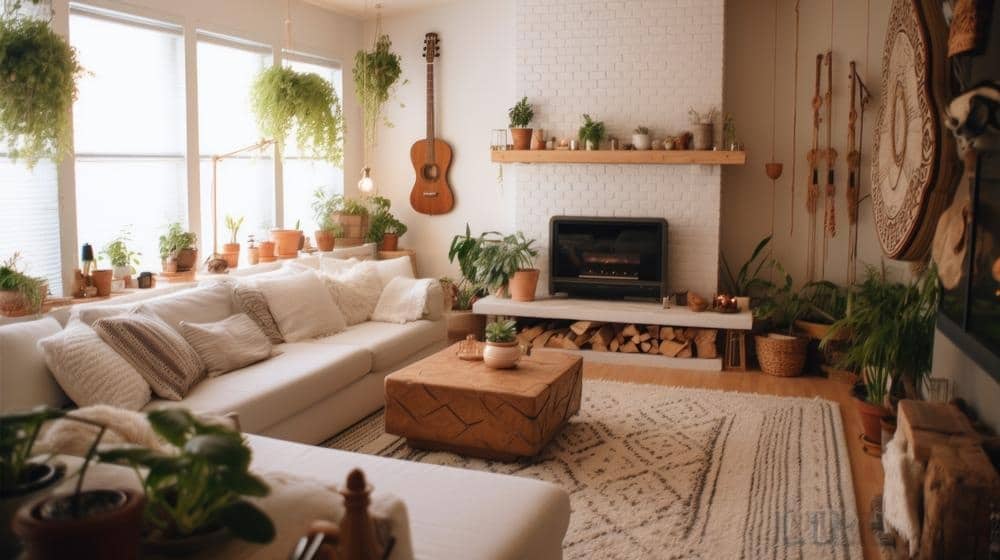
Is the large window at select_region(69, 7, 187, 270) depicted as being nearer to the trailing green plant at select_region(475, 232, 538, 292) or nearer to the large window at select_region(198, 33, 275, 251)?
the large window at select_region(198, 33, 275, 251)

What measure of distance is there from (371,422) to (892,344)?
2.77 metres

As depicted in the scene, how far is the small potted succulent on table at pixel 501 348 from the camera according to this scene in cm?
438

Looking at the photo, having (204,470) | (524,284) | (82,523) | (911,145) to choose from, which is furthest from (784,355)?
(82,523)

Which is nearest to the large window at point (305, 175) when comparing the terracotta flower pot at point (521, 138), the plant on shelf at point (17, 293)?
the terracotta flower pot at point (521, 138)

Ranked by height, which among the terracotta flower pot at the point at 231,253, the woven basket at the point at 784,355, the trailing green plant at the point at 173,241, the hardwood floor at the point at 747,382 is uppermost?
the trailing green plant at the point at 173,241

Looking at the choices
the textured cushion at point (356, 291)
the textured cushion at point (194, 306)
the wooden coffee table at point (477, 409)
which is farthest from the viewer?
the textured cushion at point (356, 291)

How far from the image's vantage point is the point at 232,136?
20.0 ft

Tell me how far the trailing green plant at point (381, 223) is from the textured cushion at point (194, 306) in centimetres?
253

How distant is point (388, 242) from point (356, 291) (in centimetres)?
176

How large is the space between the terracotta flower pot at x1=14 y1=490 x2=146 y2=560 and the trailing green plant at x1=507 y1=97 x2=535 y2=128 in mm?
5880

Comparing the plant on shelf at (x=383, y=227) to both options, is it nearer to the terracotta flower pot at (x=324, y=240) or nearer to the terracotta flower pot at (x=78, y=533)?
the terracotta flower pot at (x=324, y=240)

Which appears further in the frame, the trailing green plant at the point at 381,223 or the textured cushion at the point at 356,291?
the trailing green plant at the point at 381,223

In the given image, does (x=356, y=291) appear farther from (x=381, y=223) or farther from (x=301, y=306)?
(x=381, y=223)

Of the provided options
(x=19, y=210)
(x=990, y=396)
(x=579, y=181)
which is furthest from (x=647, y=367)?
(x=19, y=210)
